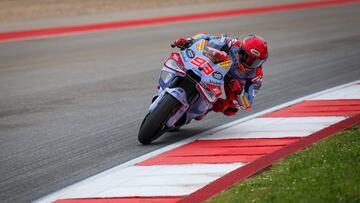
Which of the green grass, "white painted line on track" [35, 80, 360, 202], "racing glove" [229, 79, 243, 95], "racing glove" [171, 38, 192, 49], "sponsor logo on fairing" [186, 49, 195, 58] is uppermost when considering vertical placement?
"racing glove" [171, 38, 192, 49]

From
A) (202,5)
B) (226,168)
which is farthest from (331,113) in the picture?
(202,5)

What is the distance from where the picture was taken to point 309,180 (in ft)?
21.4

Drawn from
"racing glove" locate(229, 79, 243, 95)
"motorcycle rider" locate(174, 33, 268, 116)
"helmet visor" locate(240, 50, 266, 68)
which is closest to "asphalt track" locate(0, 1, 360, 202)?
"motorcycle rider" locate(174, 33, 268, 116)

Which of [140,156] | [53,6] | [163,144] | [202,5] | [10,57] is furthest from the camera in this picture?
[202,5]

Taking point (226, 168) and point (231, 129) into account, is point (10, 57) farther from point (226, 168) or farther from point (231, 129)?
point (226, 168)

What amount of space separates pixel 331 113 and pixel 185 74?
220 centimetres

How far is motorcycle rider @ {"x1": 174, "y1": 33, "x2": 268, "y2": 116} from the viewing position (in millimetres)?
9328

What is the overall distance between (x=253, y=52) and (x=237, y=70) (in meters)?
0.37

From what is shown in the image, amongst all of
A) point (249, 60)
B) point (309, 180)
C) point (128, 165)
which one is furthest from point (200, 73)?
point (309, 180)

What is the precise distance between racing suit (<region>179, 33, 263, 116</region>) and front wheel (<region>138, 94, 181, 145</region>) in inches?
26.9

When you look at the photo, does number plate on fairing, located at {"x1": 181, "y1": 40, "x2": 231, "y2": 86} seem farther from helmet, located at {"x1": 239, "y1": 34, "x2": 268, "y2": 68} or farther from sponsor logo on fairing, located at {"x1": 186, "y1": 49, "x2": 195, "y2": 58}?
helmet, located at {"x1": 239, "y1": 34, "x2": 268, "y2": 68}

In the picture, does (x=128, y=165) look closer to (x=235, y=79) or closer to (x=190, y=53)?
(x=190, y=53)

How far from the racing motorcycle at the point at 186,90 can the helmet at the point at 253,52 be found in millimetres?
186

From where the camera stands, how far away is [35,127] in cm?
1048
